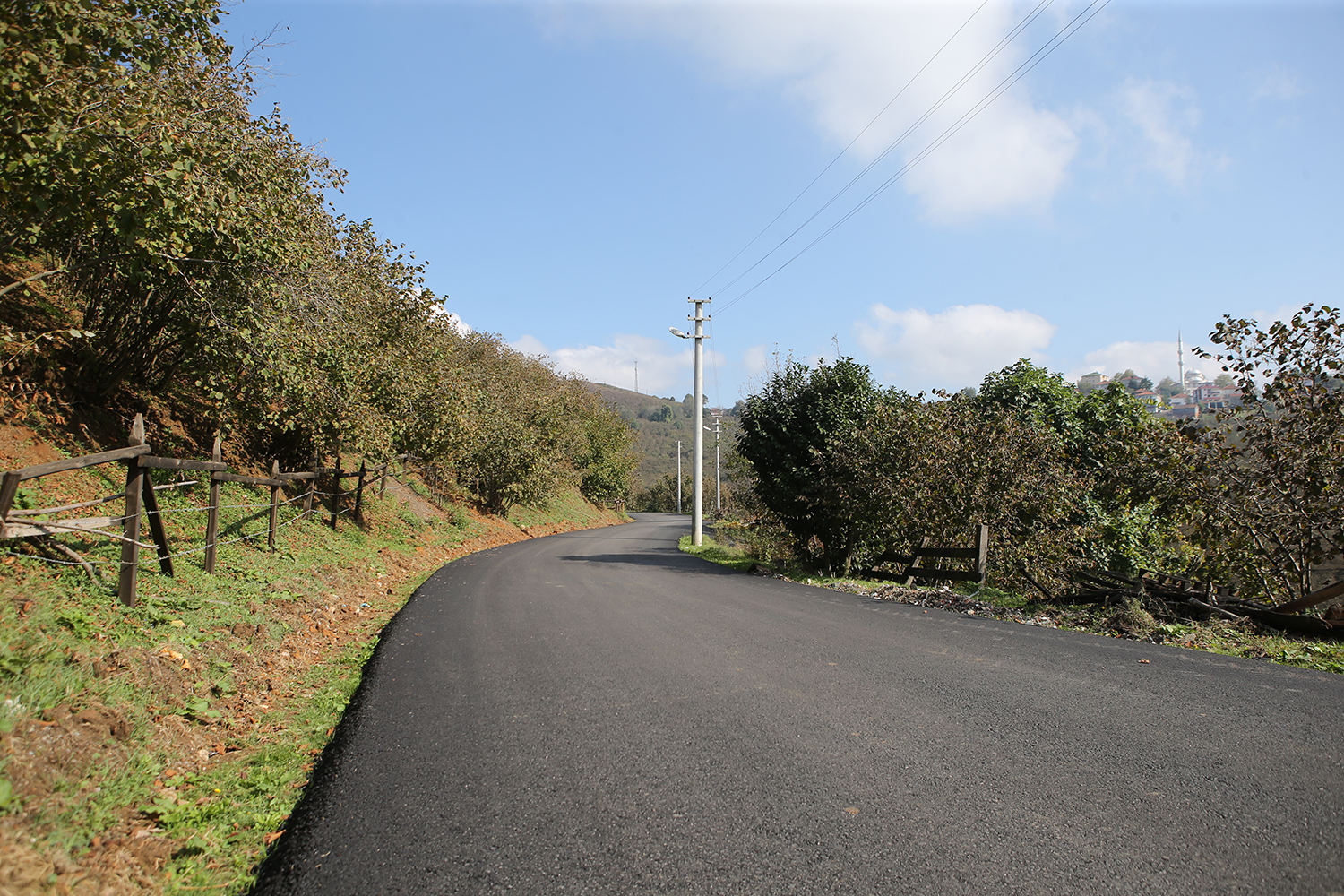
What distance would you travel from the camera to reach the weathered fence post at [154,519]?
21.6ft

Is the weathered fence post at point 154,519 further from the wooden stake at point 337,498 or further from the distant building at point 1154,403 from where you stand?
the distant building at point 1154,403

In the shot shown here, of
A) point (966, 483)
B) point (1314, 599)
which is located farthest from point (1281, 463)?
point (966, 483)

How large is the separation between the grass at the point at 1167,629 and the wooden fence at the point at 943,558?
0.29m

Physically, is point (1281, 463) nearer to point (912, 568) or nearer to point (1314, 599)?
point (1314, 599)

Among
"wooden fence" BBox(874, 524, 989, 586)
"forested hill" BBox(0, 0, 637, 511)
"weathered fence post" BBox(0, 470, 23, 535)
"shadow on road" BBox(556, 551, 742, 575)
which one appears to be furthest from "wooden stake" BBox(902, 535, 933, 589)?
"weathered fence post" BBox(0, 470, 23, 535)

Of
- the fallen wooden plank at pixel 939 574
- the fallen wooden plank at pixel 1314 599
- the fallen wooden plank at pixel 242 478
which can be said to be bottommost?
the fallen wooden plank at pixel 939 574

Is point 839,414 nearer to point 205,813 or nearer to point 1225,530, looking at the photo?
point 1225,530

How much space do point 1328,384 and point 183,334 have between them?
16278 mm

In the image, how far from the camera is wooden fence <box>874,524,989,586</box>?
11875 millimetres

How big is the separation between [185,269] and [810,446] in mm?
12209

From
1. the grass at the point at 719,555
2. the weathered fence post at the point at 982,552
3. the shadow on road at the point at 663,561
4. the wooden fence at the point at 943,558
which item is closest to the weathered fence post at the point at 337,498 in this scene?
the shadow on road at the point at 663,561

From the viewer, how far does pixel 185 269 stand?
30.7ft

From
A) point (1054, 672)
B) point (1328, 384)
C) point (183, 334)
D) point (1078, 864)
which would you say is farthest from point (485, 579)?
point (1328, 384)

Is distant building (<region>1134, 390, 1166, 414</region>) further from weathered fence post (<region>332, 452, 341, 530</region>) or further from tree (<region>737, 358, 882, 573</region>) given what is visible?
weathered fence post (<region>332, 452, 341, 530</region>)
